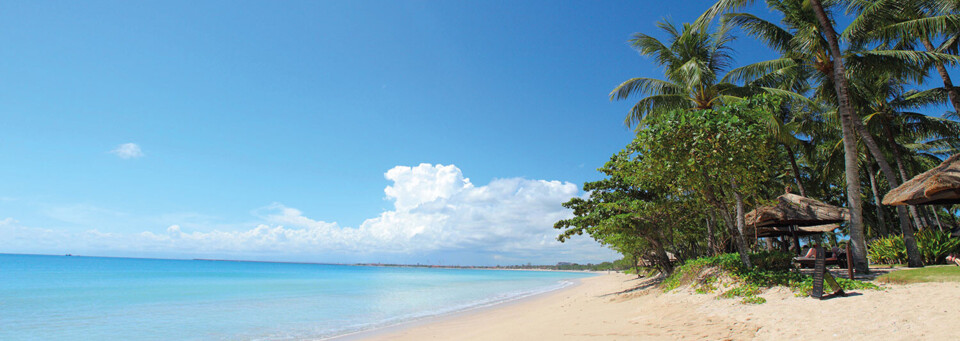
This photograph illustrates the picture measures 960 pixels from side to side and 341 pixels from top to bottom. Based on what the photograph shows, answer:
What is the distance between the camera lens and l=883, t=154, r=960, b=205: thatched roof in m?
7.82

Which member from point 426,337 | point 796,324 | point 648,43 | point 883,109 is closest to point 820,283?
point 796,324

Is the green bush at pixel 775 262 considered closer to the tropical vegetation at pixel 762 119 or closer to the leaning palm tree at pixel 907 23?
the tropical vegetation at pixel 762 119

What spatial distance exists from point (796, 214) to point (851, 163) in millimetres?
1708

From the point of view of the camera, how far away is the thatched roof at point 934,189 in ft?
25.7

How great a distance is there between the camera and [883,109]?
49.1ft

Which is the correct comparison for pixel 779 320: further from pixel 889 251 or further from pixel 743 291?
pixel 889 251

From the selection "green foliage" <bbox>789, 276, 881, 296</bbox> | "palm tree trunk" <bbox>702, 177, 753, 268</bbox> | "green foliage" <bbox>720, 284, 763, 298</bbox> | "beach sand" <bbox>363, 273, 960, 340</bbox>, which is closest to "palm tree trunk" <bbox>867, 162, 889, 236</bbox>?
"palm tree trunk" <bbox>702, 177, 753, 268</bbox>

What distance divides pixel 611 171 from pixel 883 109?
412 inches

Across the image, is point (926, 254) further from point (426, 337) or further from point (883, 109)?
point (426, 337)

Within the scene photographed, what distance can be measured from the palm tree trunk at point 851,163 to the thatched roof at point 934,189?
2.30 ft

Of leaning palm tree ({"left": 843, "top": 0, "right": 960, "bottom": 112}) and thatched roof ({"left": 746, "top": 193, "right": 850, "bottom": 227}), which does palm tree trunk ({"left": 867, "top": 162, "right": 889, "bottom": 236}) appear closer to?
leaning palm tree ({"left": 843, "top": 0, "right": 960, "bottom": 112})

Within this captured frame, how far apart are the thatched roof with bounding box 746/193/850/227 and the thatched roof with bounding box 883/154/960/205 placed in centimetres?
145

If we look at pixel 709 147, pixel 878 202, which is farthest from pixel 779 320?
pixel 878 202

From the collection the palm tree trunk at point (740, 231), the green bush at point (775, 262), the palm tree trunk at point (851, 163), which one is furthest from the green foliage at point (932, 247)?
the palm tree trunk at point (740, 231)
